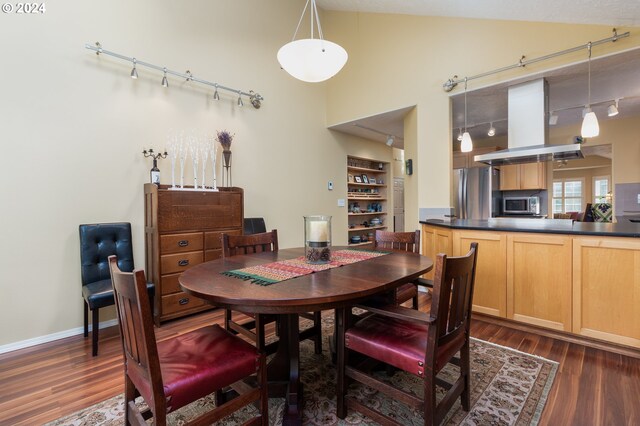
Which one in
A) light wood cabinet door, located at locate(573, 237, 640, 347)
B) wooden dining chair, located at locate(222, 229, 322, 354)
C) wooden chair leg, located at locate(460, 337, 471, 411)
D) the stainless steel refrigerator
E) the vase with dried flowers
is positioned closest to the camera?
wooden chair leg, located at locate(460, 337, 471, 411)

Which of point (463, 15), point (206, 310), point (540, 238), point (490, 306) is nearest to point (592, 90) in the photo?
point (463, 15)

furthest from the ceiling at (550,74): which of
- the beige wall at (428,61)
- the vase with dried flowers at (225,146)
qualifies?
the vase with dried flowers at (225,146)

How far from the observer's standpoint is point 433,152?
3846 millimetres

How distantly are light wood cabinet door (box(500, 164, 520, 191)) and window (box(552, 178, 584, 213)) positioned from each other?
224 inches

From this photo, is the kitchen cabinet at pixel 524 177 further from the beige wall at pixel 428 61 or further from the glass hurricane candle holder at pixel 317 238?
the glass hurricane candle holder at pixel 317 238

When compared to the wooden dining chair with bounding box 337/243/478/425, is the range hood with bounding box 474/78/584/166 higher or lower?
higher

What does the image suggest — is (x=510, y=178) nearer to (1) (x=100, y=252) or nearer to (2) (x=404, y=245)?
(2) (x=404, y=245)

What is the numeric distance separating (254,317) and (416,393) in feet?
3.49

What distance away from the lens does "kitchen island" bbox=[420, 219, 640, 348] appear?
84.5 inches

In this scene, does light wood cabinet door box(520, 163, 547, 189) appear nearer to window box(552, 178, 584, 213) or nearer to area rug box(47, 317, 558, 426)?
area rug box(47, 317, 558, 426)

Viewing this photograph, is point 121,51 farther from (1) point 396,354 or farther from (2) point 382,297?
(1) point 396,354

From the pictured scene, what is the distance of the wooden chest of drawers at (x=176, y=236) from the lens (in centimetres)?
280

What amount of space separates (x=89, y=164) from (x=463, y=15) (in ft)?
14.0

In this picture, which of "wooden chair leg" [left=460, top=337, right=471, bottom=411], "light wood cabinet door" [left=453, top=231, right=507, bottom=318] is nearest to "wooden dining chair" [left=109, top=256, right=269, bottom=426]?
"wooden chair leg" [left=460, top=337, right=471, bottom=411]
